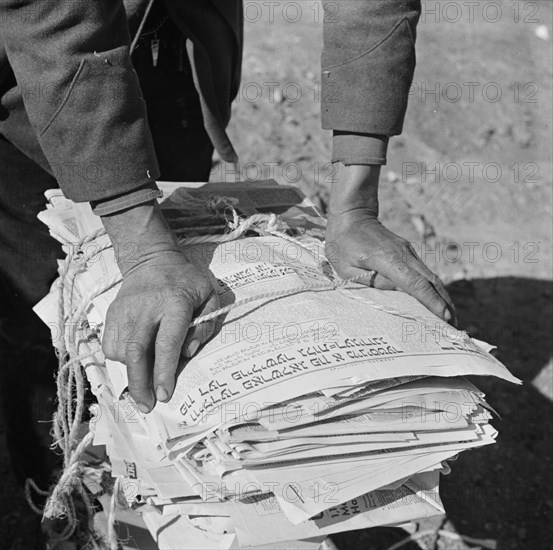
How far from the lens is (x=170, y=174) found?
80.5 inches

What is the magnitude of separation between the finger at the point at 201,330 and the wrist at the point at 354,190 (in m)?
0.41

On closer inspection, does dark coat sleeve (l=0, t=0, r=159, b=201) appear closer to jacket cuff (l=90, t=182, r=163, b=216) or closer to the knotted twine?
jacket cuff (l=90, t=182, r=163, b=216)

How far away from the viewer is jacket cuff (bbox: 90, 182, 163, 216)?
130 cm

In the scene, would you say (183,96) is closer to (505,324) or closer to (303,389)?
(303,389)

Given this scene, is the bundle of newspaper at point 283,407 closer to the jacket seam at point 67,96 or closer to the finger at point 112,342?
the finger at point 112,342

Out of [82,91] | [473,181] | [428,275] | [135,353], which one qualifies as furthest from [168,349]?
[473,181]

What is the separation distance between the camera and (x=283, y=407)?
114 cm

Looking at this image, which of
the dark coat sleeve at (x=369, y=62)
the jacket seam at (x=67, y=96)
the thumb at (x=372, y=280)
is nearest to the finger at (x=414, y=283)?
the thumb at (x=372, y=280)

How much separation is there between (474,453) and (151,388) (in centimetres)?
183

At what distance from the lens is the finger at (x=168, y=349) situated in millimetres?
1173

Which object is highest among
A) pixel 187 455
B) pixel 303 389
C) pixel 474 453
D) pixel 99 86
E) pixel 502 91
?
pixel 99 86

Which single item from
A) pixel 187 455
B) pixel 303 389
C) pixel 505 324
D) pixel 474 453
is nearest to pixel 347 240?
pixel 303 389

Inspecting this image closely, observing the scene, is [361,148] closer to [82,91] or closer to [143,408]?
[82,91]

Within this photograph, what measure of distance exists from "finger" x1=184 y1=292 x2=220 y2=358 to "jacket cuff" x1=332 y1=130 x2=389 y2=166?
489 millimetres
